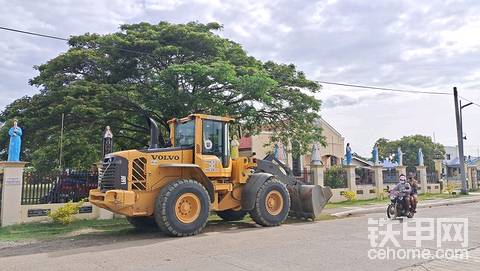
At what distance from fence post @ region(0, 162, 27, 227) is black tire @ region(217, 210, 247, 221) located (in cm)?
624

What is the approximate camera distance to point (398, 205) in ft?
49.2

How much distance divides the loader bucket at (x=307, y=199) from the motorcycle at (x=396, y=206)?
2.51 m

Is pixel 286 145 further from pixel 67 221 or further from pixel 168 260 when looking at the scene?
pixel 168 260

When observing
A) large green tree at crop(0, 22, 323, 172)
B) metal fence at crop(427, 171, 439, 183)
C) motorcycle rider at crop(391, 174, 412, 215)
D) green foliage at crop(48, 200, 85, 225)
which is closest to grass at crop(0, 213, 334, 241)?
green foliage at crop(48, 200, 85, 225)

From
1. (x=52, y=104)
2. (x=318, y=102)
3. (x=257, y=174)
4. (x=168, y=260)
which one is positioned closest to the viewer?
(x=168, y=260)

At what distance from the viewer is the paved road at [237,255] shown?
7395 millimetres

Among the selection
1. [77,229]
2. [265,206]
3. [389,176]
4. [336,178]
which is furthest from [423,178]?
[77,229]

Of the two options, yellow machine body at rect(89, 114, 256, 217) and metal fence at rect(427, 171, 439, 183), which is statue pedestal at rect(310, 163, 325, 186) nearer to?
yellow machine body at rect(89, 114, 256, 217)

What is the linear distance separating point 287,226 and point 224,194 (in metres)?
2.12

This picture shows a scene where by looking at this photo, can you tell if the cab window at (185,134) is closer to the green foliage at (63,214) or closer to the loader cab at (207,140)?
the loader cab at (207,140)

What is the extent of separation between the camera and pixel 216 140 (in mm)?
12148

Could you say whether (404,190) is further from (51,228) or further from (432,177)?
(432,177)

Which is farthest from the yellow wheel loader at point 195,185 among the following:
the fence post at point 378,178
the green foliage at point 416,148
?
the green foliage at point 416,148

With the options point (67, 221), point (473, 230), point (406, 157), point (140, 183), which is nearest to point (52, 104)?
point (67, 221)
